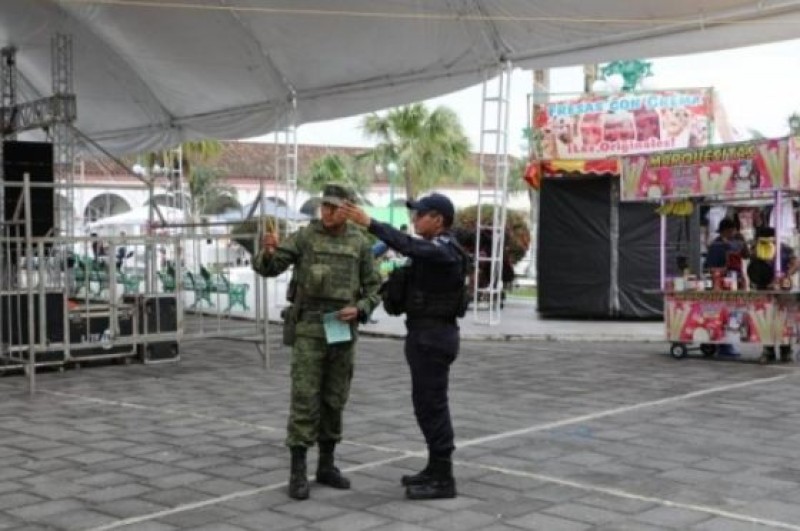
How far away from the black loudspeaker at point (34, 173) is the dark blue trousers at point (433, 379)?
11314 millimetres

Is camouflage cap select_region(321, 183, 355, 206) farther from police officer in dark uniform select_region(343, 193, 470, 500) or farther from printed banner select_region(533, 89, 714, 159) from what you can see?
printed banner select_region(533, 89, 714, 159)

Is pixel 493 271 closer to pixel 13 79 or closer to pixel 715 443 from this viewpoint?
pixel 715 443

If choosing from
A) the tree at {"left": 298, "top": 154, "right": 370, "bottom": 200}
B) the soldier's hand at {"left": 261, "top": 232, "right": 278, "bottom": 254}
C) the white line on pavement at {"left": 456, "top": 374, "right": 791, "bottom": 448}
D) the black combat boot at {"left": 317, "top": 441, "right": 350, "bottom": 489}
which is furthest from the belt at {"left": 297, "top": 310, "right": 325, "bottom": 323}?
the tree at {"left": 298, "top": 154, "right": 370, "bottom": 200}

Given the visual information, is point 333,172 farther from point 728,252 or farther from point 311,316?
point 311,316

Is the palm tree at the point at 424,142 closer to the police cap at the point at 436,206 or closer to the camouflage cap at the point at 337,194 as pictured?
the camouflage cap at the point at 337,194

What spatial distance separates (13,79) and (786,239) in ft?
47.2

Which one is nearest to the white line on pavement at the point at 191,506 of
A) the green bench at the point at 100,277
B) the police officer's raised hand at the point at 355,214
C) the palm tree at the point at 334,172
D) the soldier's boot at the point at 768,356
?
the police officer's raised hand at the point at 355,214

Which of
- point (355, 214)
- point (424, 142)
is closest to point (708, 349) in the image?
point (355, 214)

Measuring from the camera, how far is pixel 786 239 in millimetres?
12578

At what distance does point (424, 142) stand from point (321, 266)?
32.6 metres

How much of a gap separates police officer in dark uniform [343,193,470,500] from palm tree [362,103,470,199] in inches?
1272

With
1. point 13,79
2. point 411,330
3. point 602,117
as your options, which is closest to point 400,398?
point 411,330

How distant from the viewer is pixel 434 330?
5.27 meters

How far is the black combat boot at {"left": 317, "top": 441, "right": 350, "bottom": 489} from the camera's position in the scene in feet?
18.3
